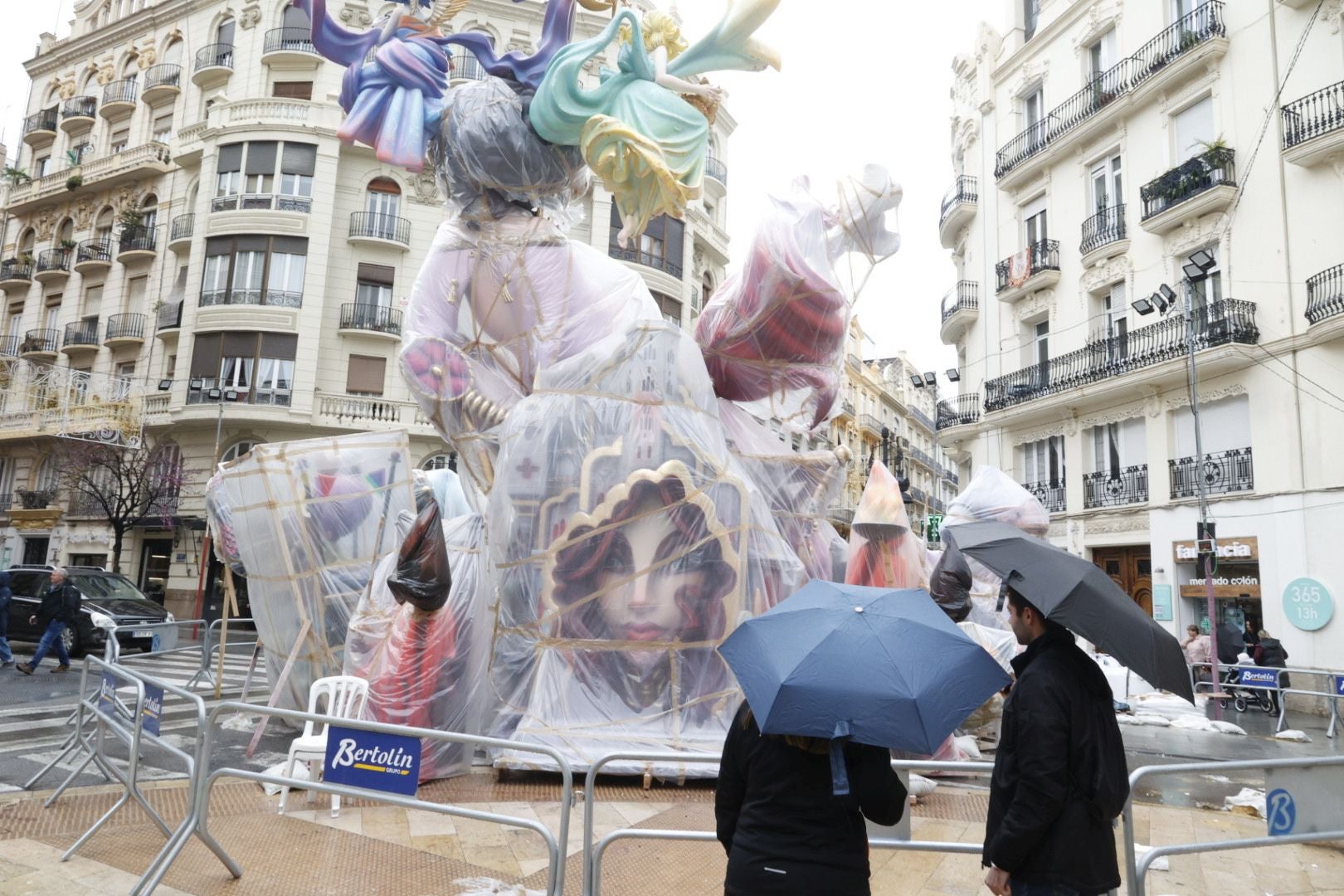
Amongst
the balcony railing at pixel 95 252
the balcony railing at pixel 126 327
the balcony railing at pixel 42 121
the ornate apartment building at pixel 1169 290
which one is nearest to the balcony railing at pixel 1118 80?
the ornate apartment building at pixel 1169 290

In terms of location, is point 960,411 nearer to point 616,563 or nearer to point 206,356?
point 206,356

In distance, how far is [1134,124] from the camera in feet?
73.7

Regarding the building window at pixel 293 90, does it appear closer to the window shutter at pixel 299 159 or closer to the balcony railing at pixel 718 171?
the window shutter at pixel 299 159

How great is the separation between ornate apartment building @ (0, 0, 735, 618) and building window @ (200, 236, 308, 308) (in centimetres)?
5

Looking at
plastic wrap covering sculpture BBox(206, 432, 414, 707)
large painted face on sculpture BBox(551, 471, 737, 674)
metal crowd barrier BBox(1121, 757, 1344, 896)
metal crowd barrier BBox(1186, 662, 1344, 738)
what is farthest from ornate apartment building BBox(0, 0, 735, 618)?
metal crowd barrier BBox(1121, 757, 1344, 896)

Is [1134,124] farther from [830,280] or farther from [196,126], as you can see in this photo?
[196,126]

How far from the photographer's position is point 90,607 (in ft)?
53.9

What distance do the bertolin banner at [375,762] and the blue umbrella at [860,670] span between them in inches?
81.6

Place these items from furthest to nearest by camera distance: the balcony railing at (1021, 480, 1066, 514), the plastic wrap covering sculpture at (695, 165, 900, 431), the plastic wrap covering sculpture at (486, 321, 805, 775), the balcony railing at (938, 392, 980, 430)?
the balcony railing at (938, 392, 980, 430) < the balcony railing at (1021, 480, 1066, 514) < the plastic wrap covering sculpture at (695, 165, 900, 431) < the plastic wrap covering sculpture at (486, 321, 805, 775)

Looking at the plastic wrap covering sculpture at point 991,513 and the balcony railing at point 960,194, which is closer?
the plastic wrap covering sculpture at point 991,513

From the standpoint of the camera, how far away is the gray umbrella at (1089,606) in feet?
9.92

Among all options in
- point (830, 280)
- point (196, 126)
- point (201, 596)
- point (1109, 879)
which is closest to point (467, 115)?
point (830, 280)

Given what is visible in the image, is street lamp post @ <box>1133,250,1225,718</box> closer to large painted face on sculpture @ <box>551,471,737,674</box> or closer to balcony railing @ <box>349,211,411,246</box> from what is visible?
large painted face on sculpture @ <box>551,471,737,674</box>

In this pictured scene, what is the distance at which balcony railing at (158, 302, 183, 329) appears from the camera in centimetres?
2969
